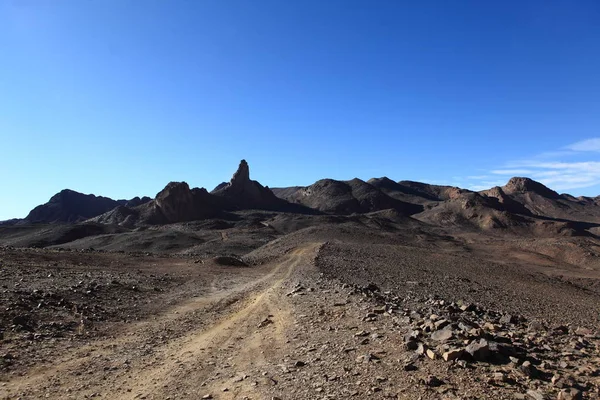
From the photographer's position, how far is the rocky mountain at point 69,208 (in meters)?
129

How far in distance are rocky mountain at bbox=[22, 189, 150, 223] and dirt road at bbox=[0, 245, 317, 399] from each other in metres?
132

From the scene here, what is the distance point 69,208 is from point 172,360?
14479cm

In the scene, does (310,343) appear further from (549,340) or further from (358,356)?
(549,340)

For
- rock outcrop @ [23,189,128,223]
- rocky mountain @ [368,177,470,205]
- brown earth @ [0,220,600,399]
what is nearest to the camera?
brown earth @ [0,220,600,399]

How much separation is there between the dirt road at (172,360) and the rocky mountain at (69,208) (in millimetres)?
131634

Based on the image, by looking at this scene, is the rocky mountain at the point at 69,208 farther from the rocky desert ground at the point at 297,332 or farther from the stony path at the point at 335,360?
the stony path at the point at 335,360

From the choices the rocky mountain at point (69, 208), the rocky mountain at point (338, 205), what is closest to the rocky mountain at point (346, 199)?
the rocky mountain at point (338, 205)

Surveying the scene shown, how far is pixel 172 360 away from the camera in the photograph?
877 centimetres

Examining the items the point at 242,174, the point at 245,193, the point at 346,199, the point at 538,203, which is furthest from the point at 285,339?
the point at 538,203

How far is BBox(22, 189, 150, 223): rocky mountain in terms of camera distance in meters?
129

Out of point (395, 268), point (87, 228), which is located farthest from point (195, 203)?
point (395, 268)

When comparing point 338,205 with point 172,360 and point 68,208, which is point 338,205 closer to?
point 68,208

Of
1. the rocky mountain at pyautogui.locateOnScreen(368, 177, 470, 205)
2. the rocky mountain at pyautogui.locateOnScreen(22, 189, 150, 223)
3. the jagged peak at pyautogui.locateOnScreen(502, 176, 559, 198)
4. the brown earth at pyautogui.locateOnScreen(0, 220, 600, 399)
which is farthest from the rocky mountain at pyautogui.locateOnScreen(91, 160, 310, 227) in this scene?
the jagged peak at pyautogui.locateOnScreen(502, 176, 559, 198)

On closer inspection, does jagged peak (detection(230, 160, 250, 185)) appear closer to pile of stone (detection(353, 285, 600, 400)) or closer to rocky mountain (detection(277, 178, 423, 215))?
rocky mountain (detection(277, 178, 423, 215))
